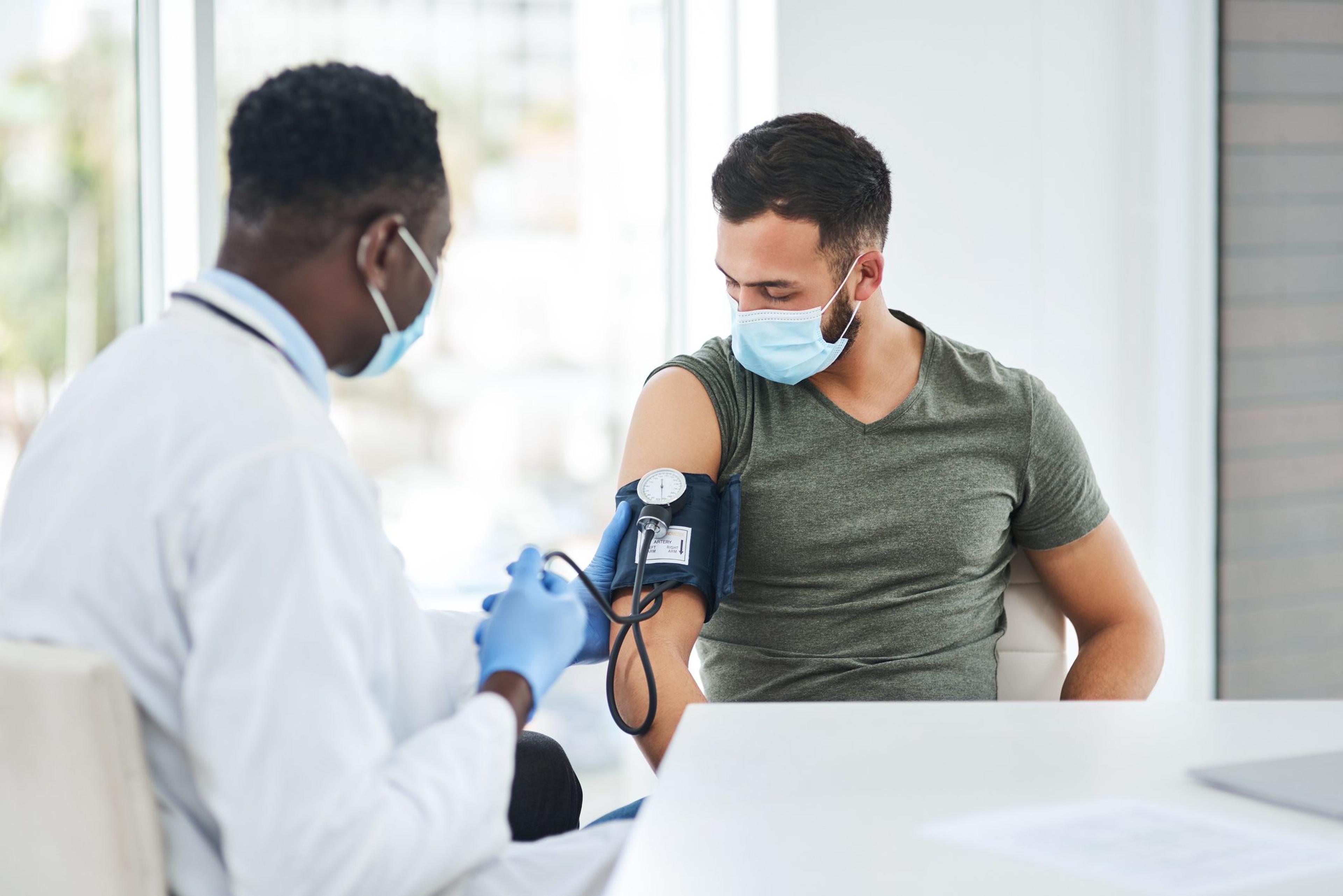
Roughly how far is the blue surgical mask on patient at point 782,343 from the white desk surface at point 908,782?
60 centimetres

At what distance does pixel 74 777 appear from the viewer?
2.37 feet

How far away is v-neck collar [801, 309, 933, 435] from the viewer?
1.59 meters

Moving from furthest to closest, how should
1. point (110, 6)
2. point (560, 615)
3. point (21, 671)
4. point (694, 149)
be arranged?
point (694, 149)
point (110, 6)
point (560, 615)
point (21, 671)

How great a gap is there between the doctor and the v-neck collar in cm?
75

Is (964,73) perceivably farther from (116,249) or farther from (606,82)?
(116,249)

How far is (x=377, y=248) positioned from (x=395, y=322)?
76 mm

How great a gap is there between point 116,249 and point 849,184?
1.62 m

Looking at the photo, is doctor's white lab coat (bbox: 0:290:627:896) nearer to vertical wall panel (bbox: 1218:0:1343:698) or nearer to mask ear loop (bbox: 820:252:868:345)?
mask ear loop (bbox: 820:252:868:345)

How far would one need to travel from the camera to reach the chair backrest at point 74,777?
696 millimetres

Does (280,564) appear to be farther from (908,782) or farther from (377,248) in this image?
(908,782)

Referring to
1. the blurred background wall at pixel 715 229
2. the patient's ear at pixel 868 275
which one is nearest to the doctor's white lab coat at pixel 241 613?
the patient's ear at pixel 868 275

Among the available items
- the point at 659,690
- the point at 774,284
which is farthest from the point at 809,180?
the point at 659,690

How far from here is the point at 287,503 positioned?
2.43 ft

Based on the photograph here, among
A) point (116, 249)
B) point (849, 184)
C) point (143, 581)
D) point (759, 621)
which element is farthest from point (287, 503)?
point (116, 249)
